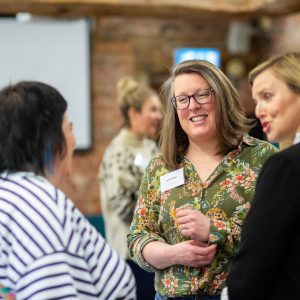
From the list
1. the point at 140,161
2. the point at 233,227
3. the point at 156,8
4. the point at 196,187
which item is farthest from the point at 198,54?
the point at 233,227

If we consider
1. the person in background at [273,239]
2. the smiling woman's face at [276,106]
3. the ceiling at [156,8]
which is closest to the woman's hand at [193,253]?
the person in background at [273,239]

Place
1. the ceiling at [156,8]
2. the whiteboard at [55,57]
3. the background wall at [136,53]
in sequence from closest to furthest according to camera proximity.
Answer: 1. the ceiling at [156,8]
2. the whiteboard at [55,57]
3. the background wall at [136,53]

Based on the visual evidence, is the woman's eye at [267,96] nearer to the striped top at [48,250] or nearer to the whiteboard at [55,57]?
the striped top at [48,250]

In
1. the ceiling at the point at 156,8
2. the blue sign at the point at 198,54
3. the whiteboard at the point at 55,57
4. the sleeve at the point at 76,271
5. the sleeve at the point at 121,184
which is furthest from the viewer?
the blue sign at the point at 198,54

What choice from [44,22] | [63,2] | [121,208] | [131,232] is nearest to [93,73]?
[44,22]

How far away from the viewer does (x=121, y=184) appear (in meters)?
3.17

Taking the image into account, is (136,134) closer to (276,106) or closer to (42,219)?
(276,106)

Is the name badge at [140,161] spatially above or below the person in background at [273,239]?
above

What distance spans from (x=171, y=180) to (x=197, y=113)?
0.25 metres

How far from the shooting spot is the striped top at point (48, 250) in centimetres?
128

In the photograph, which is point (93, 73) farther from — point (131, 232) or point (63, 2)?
point (131, 232)

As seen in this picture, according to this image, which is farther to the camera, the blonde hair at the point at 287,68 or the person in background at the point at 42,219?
the blonde hair at the point at 287,68

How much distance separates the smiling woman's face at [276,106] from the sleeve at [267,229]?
0.46 meters

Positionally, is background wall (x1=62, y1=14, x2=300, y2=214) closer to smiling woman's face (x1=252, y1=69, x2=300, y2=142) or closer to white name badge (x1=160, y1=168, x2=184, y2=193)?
smiling woman's face (x1=252, y1=69, x2=300, y2=142)
